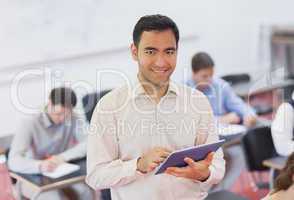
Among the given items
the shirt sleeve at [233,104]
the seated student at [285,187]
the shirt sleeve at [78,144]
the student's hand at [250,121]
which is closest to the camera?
the seated student at [285,187]

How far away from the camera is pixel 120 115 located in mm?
1821

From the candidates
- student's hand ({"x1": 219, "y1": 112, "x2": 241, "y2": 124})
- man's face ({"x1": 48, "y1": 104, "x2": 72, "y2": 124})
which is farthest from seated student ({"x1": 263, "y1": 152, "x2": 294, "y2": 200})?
student's hand ({"x1": 219, "y1": 112, "x2": 241, "y2": 124})

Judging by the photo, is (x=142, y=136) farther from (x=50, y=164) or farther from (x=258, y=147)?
(x=258, y=147)

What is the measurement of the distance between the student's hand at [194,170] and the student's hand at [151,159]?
84 mm

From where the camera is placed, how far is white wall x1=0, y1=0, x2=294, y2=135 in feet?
16.1

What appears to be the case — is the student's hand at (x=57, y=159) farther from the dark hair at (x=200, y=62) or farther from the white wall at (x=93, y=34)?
the dark hair at (x=200, y=62)

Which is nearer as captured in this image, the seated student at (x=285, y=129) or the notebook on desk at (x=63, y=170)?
the notebook on desk at (x=63, y=170)

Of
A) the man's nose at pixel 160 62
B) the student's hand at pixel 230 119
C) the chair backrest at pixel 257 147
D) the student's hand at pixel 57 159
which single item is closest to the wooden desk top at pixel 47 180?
the student's hand at pixel 57 159

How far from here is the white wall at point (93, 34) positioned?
4.92m

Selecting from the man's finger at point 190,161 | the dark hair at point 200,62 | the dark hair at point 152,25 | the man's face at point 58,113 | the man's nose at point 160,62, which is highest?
the dark hair at point 152,25

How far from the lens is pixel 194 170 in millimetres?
1809

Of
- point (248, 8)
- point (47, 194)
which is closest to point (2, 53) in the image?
point (47, 194)

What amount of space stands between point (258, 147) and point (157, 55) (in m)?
2.06

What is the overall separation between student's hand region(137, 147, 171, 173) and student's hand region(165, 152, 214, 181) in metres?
0.08
